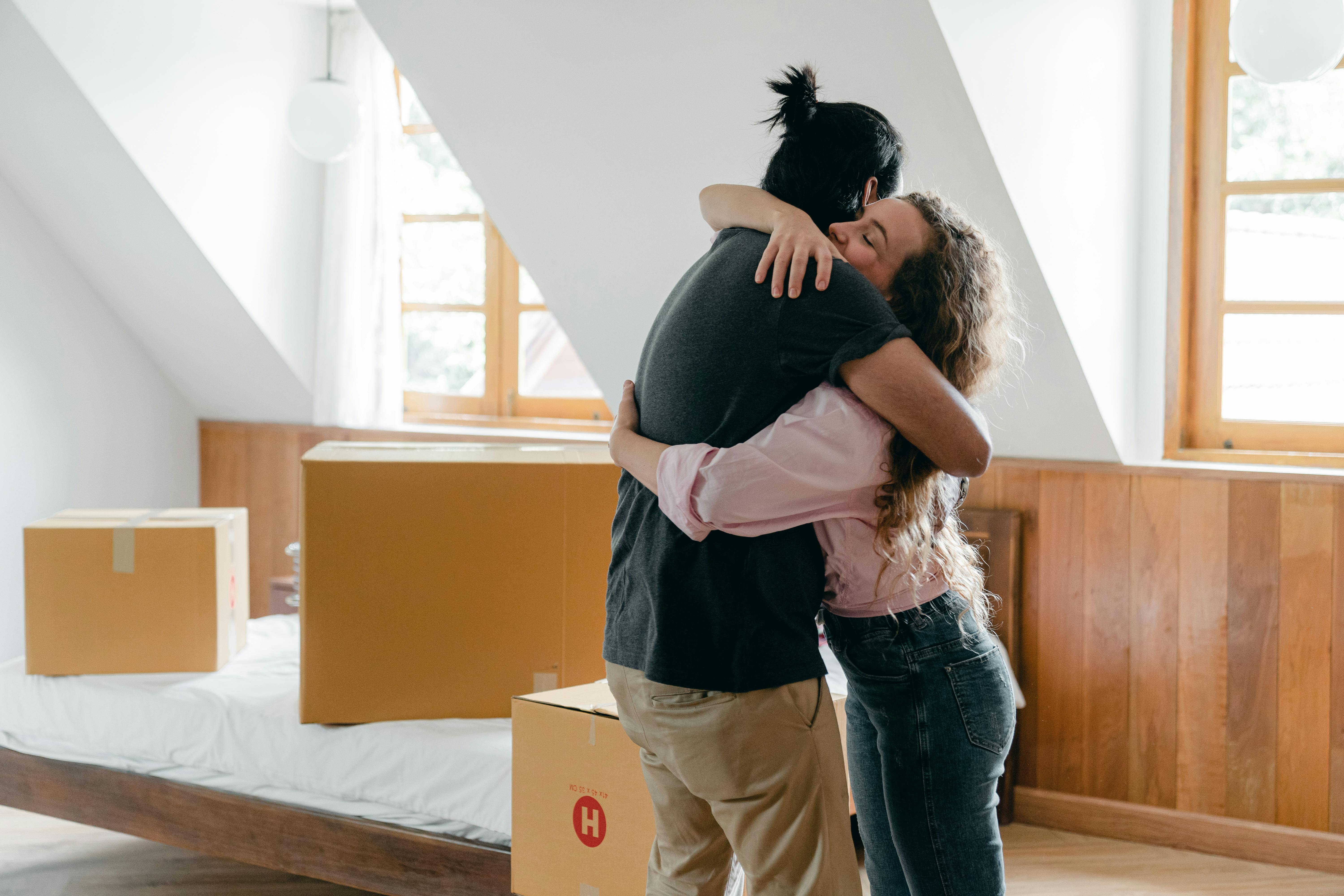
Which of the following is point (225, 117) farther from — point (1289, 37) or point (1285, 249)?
point (1285, 249)

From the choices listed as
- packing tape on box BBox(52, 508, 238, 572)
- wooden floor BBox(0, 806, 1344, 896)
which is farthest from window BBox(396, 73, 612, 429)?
wooden floor BBox(0, 806, 1344, 896)

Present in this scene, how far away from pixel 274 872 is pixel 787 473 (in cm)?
203

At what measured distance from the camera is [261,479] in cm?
430

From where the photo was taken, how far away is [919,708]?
1.20 metres

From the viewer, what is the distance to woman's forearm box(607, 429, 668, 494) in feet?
3.74

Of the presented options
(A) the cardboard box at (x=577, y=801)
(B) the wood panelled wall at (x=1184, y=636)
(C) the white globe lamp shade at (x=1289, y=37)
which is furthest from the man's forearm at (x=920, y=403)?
(B) the wood panelled wall at (x=1184, y=636)

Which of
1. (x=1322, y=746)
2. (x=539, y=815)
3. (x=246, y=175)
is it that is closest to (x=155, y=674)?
(x=539, y=815)

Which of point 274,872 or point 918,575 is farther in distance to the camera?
point 274,872

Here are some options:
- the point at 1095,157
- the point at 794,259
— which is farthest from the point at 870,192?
the point at 1095,157

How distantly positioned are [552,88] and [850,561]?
5.94 ft

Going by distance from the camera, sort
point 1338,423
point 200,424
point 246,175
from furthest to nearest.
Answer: point 200,424, point 246,175, point 1338,423

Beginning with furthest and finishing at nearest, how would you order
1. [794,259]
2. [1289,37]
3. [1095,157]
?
[1095,157], [1289,37], [794,259]

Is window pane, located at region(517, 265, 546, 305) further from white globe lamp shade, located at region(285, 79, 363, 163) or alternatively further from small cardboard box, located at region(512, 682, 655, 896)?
small cardboard box, located at region(512, 682, 655, 896)

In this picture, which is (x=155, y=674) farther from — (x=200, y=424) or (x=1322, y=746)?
(x=1322, y=746)
